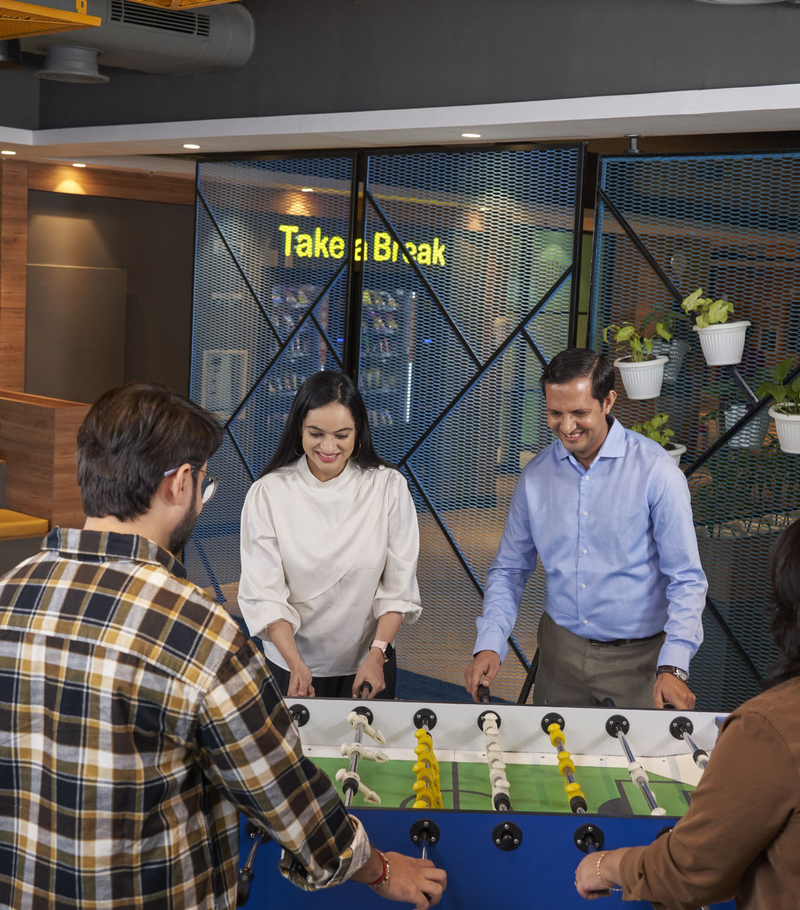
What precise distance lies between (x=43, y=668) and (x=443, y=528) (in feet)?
10.9

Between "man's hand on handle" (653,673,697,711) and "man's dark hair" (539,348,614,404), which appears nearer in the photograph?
"man's hand on handle" (653,673,697,711)

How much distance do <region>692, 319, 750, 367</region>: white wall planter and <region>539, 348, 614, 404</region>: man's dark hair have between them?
103cm

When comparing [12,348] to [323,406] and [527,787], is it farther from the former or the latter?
[527,787]

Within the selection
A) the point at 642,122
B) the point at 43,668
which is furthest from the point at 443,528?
the point at 43,668

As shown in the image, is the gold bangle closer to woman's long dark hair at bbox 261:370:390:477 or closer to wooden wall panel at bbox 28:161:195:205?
woman's long dark hair at bbox 261:370:390:477

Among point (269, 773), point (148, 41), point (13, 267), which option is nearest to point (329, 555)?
point (269, 773)

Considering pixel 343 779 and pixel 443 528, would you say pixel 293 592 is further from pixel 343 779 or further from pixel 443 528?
pixel 443 528

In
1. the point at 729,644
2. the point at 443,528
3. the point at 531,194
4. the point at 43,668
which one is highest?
the point at 531,194

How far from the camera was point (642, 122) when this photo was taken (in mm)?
3619

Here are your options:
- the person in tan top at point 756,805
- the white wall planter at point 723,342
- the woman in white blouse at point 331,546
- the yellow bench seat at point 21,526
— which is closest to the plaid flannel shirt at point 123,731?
the person in tan top at point 756,805

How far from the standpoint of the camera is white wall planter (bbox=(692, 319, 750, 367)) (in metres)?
3.61

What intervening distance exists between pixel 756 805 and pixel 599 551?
4.92ft

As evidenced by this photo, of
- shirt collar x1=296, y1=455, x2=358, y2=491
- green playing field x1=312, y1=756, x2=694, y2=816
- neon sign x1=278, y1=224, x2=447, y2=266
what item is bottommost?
green playing field x1=312, y1=756, x2=694, y2=816

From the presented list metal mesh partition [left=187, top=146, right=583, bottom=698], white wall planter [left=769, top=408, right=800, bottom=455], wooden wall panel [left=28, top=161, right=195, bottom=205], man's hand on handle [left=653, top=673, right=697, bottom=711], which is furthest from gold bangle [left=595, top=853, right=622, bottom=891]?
wooden wall panel [left=28, top=161, right=195, bottom=205]
